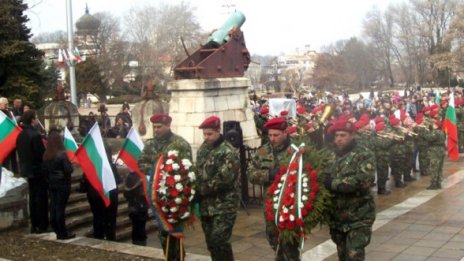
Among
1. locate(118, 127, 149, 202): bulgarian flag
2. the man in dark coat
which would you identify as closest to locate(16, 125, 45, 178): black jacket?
the man in dark coat

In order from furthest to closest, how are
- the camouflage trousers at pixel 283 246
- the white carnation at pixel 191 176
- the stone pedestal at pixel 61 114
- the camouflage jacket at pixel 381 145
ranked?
the stone pedestal at pixel 61 114, the camouflage jacket at pixel 381 145, the white carnation at pixel 191 176, the camouflage trousers at pixel 283 246

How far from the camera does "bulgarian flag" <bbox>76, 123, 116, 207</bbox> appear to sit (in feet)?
25.7

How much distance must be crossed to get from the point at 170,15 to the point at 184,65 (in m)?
48.5

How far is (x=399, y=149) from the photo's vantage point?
42.6 feet

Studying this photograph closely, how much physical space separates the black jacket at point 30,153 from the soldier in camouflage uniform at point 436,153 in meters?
8.21

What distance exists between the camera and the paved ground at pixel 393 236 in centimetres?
748

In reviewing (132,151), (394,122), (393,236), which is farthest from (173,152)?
(394,122)

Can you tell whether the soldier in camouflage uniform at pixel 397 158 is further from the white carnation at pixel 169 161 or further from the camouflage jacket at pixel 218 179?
the white carnation at pixel 169 161

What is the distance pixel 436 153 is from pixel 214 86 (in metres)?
5.41

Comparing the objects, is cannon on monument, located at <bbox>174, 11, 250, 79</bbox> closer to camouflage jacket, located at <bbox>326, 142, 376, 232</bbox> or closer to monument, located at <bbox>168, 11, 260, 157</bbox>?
monument, located at <bbox>168, 11, 260, 157</bbox>

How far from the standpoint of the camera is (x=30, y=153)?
28.7 feet

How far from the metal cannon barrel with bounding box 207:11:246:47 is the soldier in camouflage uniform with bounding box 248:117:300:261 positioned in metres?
8.89

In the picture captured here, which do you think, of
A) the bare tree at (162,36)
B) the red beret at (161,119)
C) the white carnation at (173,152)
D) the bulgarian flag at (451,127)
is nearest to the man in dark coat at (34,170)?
the red beret at (161,119)

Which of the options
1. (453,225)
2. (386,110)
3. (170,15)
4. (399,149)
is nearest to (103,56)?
Result: (170,15)
